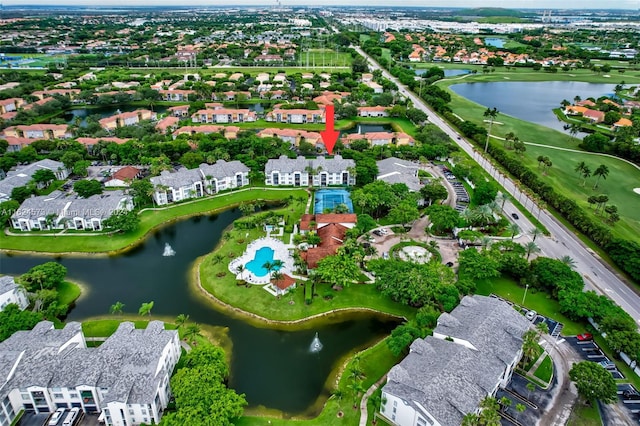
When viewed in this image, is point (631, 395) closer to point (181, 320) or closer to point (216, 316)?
point (216, 316)

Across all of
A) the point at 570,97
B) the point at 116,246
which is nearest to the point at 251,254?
the point at 116,246

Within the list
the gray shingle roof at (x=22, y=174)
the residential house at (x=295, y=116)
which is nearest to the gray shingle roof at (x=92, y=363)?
the gray shingle roof at (x=22, y=174)

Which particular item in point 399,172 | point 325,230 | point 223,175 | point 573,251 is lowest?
point 573,251

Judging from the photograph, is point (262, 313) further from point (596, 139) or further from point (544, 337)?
point (596, 139)

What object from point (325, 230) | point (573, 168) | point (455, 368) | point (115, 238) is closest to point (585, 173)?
point (573, 168)

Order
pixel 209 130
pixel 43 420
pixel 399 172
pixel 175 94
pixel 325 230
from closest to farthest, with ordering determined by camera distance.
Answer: pixel 43 420, pixel 325 230, pixel 399 172, pixel 209 130, pixel 175 94

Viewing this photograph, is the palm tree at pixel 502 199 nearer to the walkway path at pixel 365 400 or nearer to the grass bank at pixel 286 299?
the grass bank at pixel 286 299

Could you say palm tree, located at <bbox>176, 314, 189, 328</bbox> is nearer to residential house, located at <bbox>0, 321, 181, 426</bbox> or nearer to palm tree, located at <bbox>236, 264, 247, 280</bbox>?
residential house, located at <bbox>0, 321, 181, 426</bbox>
